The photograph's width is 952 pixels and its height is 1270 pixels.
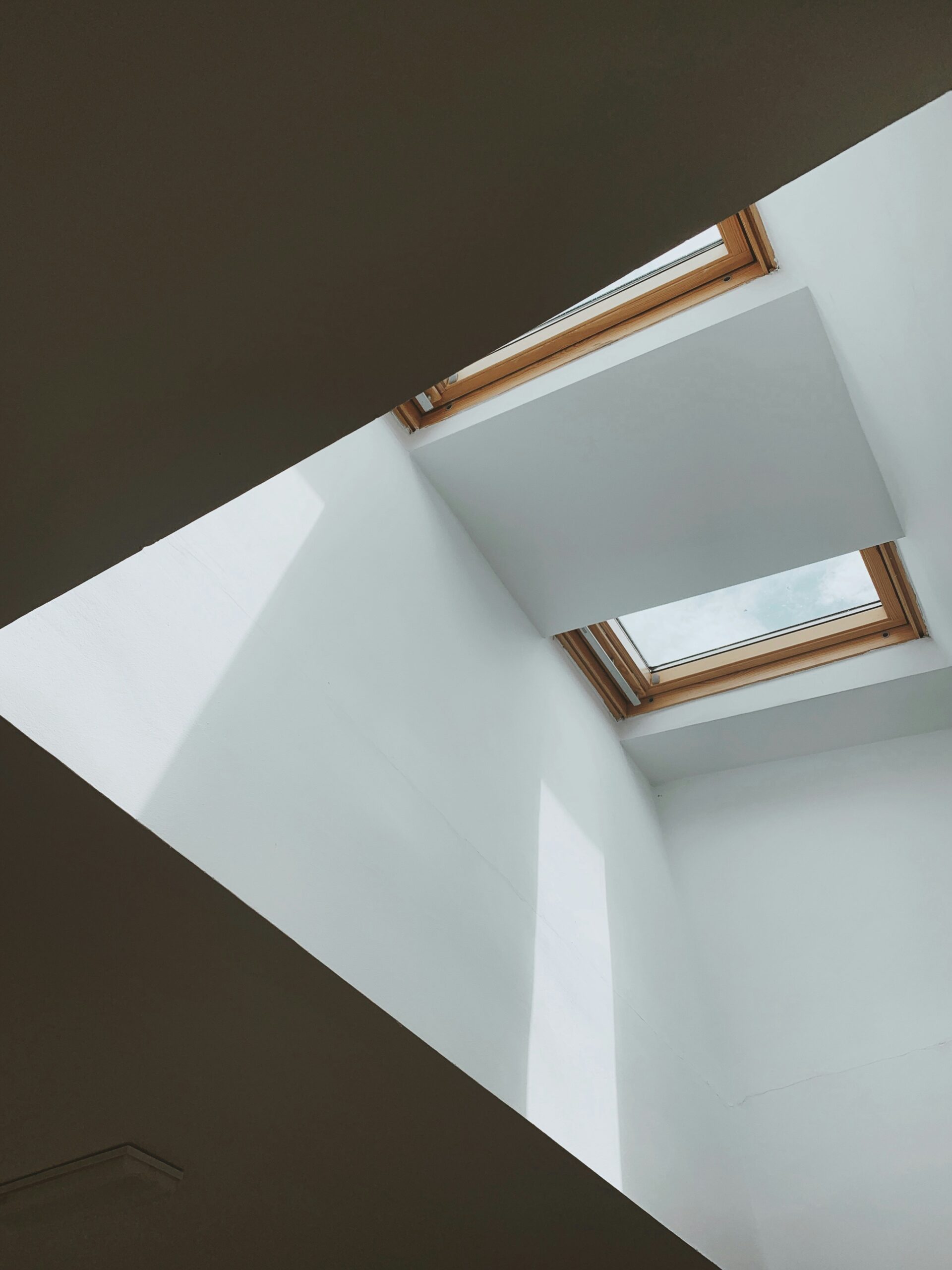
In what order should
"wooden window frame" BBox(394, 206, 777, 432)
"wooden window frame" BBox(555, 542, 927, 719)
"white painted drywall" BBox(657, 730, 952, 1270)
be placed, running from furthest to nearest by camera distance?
1. "wooden window frame" BBox(555, 542, 927, 719)
2. "white painted drywall" BBox(657, 730, 952, 1270)
3. "wooden window frame" BBox(394, 206, 777, 432)

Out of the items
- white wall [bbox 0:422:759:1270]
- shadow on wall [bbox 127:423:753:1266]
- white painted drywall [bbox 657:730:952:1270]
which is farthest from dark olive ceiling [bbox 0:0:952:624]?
white painted drywall [bbox 657:730:952:1270]

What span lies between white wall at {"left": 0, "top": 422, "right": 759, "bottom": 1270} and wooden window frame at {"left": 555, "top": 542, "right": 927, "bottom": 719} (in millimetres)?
474

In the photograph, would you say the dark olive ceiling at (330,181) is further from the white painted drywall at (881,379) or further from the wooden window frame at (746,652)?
the wooden window frame at (746,652)

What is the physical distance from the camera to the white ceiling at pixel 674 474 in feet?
7.82

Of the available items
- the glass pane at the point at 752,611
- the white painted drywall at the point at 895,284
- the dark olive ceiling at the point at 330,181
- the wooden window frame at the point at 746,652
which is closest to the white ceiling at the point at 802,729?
the wooden window frame at the point at 746,652

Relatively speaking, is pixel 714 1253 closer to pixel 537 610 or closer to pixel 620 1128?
pixel 620 1128

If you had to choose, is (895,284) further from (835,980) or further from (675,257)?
(835,980)

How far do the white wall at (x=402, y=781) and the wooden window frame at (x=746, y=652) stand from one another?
0.47 meters

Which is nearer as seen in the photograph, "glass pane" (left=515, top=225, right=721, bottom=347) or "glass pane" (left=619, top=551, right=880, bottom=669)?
"glass pane" (left=515, top=225, right=721, bottom=347)

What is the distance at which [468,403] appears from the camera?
104 inches

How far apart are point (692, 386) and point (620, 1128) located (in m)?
1.81

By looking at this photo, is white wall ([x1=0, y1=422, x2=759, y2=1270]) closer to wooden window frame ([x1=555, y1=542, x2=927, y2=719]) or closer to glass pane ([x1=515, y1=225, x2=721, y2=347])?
wooden window frame ([x1=555, y1=542, x2=927, y2=719])

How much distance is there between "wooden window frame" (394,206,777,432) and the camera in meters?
2.34

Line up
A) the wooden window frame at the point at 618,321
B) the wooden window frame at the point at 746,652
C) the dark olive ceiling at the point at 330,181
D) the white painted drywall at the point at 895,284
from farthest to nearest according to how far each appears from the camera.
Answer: the wooden window frame at the point at 746,652 < the wooden window frame at the point at 618,321 < the white painted drywall at the point at 895,284 < the dark olive ceiling at the point at 330,181
